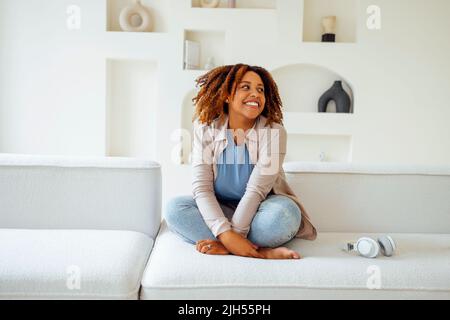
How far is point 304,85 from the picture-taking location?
137 inches

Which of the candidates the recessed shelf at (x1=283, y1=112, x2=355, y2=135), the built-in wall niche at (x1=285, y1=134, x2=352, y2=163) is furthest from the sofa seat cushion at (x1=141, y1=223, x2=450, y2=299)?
the built-in wall niche at (x1=285, y1=134, x2=352, y2=163)

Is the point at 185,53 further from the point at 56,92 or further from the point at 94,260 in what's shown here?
the point at 94,260

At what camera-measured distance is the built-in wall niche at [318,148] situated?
350 centimetres

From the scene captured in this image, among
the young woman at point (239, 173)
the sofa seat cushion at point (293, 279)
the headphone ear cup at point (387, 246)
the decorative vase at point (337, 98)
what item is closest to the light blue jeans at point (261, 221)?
the young woman at point (239, 173)

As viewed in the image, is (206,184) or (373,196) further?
(373,196)

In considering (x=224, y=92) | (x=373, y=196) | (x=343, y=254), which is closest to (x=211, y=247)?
(x=343, y=254)

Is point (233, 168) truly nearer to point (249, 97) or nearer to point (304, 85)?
point (249, 97)

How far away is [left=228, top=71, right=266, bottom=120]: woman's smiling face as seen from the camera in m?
1.35

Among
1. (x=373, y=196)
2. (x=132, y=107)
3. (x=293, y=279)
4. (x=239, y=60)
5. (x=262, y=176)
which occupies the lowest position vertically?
(x=293, y=279)

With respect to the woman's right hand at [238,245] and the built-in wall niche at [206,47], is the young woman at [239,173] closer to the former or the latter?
the woman's right hand at [238,245]

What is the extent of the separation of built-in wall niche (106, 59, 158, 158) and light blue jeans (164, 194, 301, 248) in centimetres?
223

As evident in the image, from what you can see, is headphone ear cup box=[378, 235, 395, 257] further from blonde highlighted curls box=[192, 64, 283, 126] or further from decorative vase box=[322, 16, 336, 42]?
decorative vase box=[322, 16, 336, 42]

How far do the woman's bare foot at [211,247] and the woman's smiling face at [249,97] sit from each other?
41cm

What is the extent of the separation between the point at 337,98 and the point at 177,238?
2.34 m
